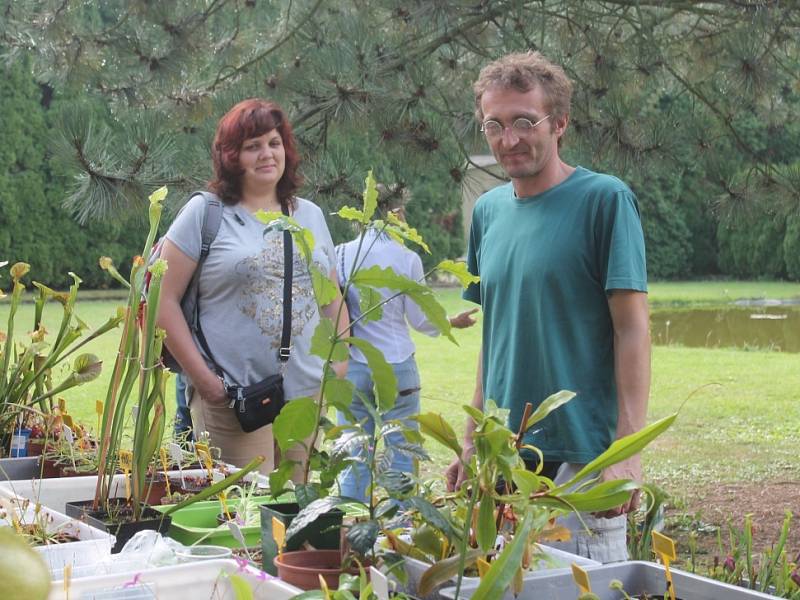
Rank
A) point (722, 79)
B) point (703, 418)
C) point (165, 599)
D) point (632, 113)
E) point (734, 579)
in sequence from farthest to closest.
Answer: point (703, 418)
point (722, 79)
point (632, 113)
point (734, 579)
point (165, 599)

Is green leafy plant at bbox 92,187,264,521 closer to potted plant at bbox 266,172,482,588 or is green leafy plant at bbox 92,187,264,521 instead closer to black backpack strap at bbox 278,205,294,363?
potted plant at bbox 266,172,482,588

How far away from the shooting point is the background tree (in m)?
4.21

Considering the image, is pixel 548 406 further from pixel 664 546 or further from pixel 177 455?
pixel 177 455

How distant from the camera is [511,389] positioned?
2312 mm

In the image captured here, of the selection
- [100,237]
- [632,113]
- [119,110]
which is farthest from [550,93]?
[100,237]

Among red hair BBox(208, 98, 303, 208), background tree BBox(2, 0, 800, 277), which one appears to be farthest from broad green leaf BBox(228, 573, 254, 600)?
background tree BBox(2, 0, 800, 277)

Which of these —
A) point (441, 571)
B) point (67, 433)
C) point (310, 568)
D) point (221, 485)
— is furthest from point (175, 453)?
point (441, 571)

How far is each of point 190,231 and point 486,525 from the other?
188 cm

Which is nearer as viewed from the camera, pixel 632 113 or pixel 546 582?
pixel 546 582

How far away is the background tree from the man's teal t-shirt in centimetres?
201

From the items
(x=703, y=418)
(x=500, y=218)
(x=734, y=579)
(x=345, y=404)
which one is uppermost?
(x=500, y=218)

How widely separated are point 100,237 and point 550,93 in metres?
18.5

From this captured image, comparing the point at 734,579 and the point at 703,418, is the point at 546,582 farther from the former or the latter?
the point at 703,418

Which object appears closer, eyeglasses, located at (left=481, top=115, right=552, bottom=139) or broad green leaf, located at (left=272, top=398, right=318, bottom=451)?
broad green leaf, located at (left=272, top=398, right=318, bottom=451)
